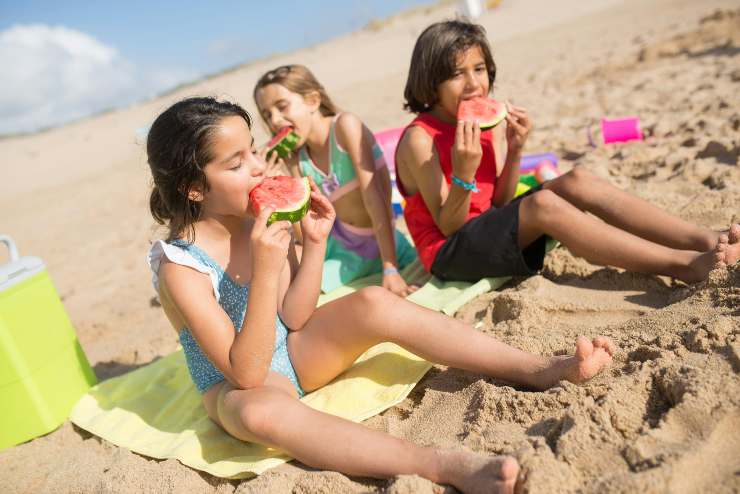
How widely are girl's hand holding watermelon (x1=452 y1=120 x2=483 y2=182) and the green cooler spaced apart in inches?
88.5

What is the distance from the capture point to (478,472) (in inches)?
69.8

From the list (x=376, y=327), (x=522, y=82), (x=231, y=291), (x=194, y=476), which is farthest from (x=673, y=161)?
(x=522, y=82)

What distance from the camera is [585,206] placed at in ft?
10.1

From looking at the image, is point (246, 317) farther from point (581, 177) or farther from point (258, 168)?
point (581, 177)

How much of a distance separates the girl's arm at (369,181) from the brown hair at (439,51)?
0.47 metres

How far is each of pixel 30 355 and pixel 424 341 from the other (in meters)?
2.08

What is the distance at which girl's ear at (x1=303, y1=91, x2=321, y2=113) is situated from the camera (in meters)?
3.91

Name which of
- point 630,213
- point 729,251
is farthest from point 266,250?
point 729,251

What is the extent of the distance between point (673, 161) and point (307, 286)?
10.5 feet

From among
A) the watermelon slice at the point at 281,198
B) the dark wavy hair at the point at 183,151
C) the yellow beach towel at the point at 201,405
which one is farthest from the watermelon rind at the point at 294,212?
the yellow beach towel at the point at 201,405

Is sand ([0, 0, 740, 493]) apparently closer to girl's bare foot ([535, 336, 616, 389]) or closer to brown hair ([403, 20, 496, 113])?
girl's bare foot ([535, 336, 616, 389])

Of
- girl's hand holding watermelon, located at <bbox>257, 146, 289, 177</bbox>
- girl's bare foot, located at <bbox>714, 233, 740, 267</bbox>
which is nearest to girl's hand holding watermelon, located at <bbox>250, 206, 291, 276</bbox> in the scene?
girl's hand holding watermelon, located at <bbox>257, 146, 289, 177</bbox>

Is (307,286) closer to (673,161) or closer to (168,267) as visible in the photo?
(168,267)

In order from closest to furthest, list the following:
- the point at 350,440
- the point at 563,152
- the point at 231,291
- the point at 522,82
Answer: the point at 350,440 < the point at 231,291 < the point at 563,152 < the point at 522,82
